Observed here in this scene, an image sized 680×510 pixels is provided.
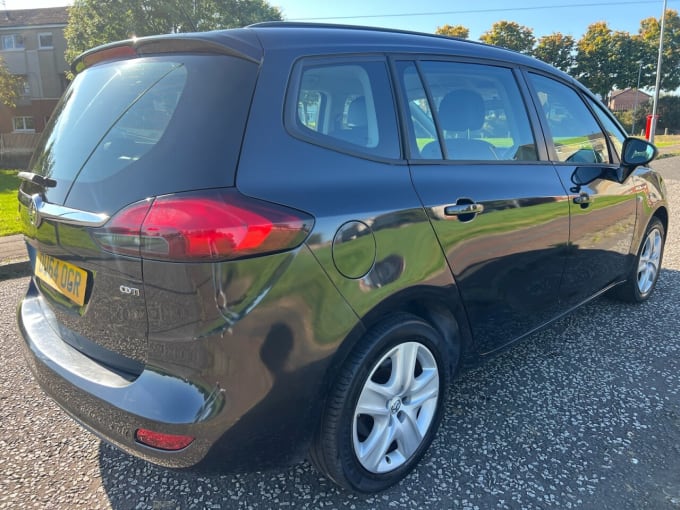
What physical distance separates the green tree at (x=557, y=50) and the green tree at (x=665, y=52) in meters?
6.17

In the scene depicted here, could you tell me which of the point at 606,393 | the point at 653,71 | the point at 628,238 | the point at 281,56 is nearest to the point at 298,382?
the point at 281,56

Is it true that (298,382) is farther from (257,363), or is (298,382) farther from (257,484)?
(257,484)

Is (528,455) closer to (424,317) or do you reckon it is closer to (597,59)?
(424,317)

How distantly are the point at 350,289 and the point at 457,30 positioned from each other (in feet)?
178

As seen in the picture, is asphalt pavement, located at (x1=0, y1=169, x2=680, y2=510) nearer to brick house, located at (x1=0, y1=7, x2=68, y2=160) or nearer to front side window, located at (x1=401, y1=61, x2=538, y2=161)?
front side window, located at (x1=401, y1=61, x2=538, y2=161)

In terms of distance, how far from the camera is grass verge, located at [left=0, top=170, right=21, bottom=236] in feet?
25.4

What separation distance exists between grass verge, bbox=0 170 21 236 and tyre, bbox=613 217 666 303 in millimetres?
7845

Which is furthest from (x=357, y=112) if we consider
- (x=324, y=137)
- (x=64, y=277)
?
(x=64, y=277)

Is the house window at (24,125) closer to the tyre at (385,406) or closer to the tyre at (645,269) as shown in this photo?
the tyre at (645,269)

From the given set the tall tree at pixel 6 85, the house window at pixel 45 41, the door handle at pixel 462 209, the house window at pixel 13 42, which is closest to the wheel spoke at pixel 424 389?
the door handle at pixel 462 209

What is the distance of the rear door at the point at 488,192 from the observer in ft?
7.41

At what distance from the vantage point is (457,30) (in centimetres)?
5003

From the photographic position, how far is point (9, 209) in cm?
999

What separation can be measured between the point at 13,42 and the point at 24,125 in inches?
207
